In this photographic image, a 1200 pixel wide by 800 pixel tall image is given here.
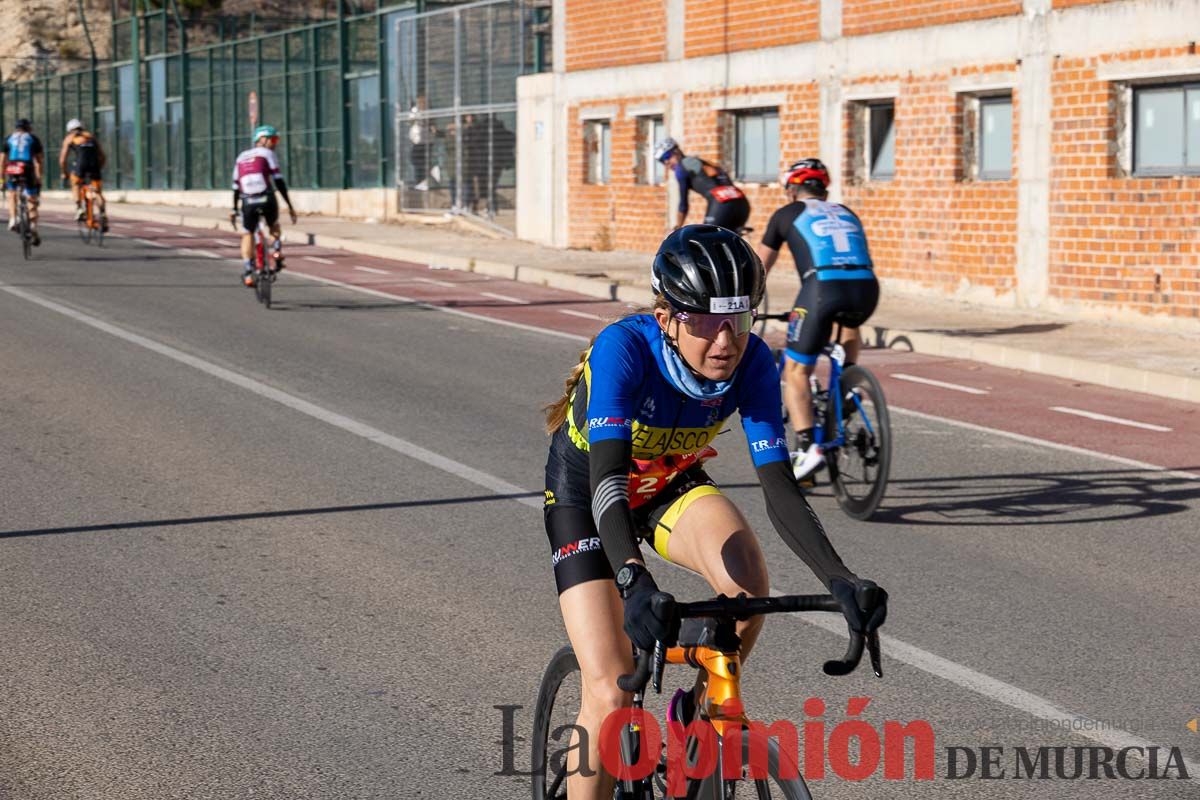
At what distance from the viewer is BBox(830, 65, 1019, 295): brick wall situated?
69.7ft

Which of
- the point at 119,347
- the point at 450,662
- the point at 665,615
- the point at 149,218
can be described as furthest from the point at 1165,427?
the point at 149,218

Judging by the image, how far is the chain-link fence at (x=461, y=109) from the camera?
34.8m

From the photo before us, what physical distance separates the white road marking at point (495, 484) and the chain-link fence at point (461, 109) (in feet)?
50.9

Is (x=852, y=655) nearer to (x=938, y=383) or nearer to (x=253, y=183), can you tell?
(x=938, y=383)

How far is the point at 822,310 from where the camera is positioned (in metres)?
9.71

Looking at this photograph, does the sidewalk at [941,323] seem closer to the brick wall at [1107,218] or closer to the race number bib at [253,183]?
the brick wall at [1107,218]

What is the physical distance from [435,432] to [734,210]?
6.73 m

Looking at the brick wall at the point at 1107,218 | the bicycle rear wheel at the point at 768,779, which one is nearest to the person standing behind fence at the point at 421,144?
the brick wall at the point at 1107,218

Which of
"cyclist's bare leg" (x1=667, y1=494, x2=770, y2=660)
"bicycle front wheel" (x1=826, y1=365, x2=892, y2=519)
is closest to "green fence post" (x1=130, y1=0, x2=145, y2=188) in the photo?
"bicycle front wheel" (x1=826, y1=365, x2=892, y2=519)

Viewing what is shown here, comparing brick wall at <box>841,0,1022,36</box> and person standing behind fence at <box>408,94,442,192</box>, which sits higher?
brick wall at <box>841,0,1022,36</box>

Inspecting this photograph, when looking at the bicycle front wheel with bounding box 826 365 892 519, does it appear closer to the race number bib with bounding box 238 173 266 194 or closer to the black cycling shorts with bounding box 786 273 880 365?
the black cycling shorts with bounding box 786 273 880 365

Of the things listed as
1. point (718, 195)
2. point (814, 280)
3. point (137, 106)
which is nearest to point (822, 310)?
point (814, 280)

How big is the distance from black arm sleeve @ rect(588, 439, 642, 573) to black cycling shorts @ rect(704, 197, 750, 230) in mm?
13351

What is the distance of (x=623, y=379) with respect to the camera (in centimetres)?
424
